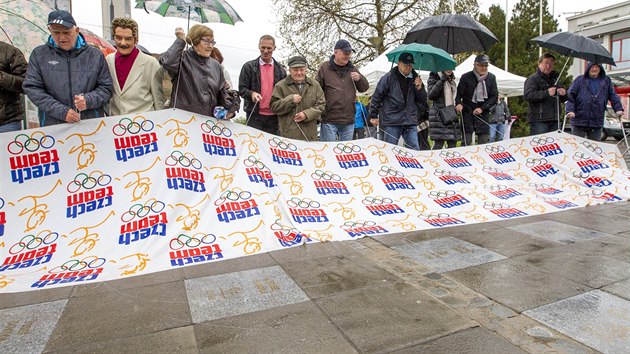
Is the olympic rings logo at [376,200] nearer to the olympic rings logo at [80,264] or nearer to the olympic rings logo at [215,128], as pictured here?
the olympic rings logo at [215,128]

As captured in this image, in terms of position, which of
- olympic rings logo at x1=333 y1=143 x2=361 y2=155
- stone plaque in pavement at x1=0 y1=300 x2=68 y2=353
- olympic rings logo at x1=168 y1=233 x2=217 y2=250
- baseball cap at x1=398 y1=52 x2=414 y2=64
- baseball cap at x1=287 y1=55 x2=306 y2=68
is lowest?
stone plaque in pavement at x1=0 y1=300 x2=68 y2=353

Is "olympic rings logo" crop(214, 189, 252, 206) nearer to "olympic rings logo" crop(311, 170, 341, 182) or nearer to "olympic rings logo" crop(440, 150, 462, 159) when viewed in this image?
"olympic rings logo" crop(311, 170, 341, 182)

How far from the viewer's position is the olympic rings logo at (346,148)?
545 centimetres

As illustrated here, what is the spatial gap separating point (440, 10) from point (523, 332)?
21302 millimetres

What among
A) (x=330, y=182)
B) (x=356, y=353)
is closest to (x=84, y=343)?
(x=356, y=353)

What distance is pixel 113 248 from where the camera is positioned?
148 inches

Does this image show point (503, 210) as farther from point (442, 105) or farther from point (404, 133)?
point (442, 105)

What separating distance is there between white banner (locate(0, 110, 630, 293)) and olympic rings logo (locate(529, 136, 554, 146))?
1.13 meters

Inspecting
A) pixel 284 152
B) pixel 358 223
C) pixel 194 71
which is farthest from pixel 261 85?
pixel 358 223

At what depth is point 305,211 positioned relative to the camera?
4699 mm

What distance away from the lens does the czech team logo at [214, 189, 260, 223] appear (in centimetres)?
427

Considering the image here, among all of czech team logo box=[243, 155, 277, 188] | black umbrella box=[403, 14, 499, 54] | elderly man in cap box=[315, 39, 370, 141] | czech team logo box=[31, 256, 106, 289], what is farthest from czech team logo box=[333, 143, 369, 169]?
black umbrella box=[403, 14, 499, 54]

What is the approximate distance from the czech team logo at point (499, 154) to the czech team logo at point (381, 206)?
2.17 meters

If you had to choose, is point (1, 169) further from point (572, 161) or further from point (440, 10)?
point (440, 10)
